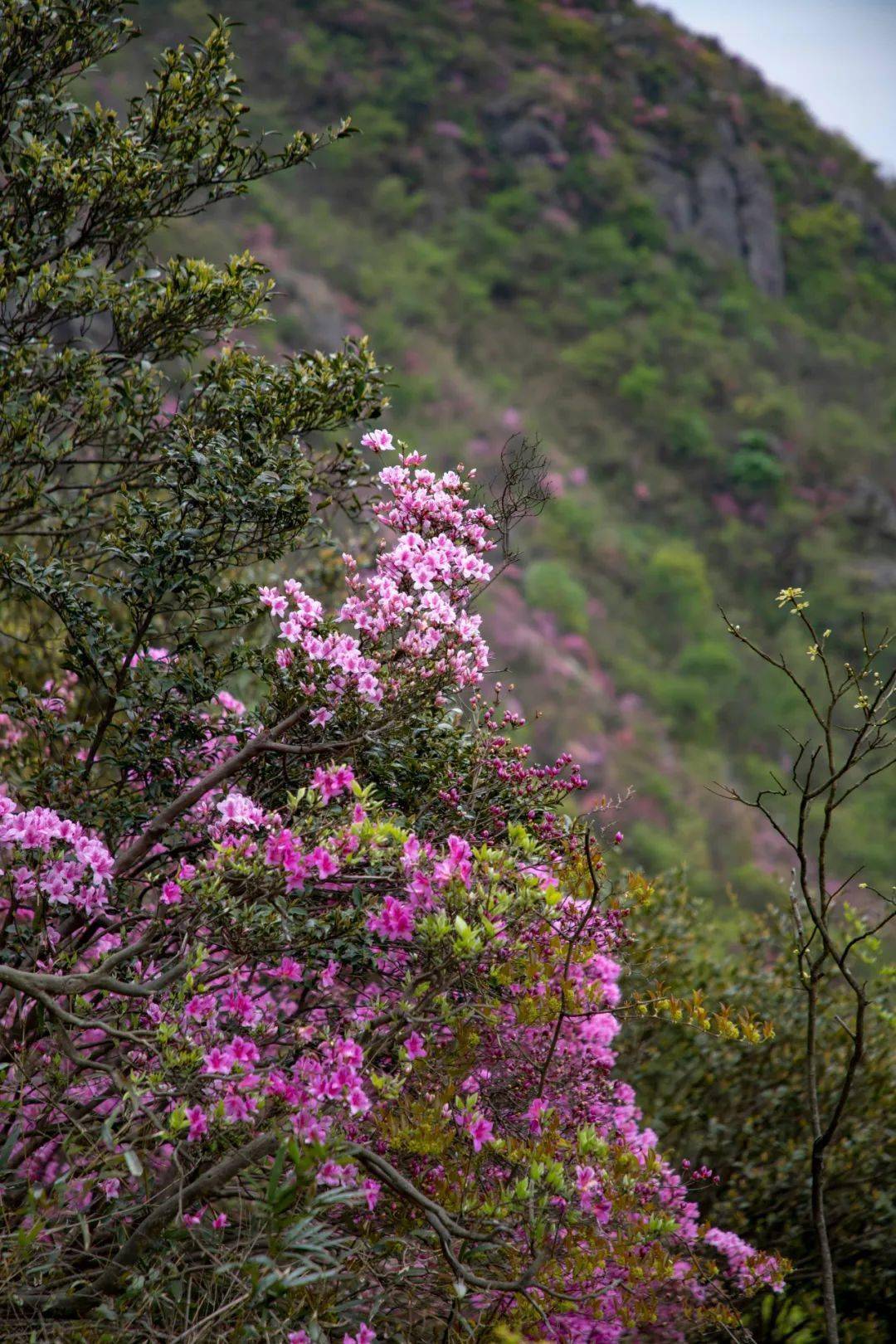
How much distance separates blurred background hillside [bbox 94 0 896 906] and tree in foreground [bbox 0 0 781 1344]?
17870mm

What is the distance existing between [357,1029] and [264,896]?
1.62 feet

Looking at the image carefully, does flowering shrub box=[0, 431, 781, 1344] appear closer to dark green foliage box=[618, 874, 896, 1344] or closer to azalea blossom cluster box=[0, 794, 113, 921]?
azalea blossom cluster box=[0, 794, 113, 921]

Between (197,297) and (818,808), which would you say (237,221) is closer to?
(818,808)

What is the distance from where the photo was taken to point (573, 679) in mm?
24469

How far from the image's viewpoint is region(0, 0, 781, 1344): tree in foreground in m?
3.31

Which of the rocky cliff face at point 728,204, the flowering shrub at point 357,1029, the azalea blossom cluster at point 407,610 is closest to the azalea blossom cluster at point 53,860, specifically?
the flowering shrub at point 357,1029

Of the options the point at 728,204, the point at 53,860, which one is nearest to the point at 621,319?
the point at 728,204

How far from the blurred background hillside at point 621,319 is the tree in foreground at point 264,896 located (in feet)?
58.6

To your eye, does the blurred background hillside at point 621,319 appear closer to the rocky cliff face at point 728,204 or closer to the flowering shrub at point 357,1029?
the rocky cliff face at point 728,204

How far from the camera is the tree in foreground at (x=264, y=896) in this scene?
331 cm

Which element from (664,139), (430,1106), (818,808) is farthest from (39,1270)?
(664,139)

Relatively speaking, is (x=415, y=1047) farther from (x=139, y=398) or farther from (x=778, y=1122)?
(x=778, y=1122)

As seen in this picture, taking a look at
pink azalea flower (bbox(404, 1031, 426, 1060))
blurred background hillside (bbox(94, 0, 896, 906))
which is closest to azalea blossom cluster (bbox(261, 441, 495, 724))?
pink azalea flower (bbox(404, 1031, 426, 1060))

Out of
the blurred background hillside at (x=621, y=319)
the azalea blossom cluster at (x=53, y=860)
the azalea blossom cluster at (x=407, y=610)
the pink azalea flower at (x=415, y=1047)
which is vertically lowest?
the pink azalea flower at (x=415, y=1047)
